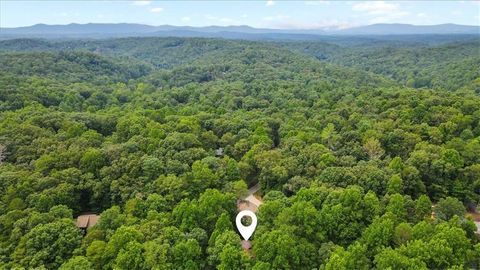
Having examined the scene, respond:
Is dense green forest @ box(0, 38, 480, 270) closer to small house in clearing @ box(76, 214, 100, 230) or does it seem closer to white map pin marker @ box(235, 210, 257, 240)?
white map pin marker @ box(235, 210, 257, 240)

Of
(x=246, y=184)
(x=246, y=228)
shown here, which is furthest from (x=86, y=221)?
(x=246, y=184)

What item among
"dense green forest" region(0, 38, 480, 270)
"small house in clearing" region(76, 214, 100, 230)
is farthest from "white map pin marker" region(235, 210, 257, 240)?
"small house in clearing" region(76, 214, 100, 230)

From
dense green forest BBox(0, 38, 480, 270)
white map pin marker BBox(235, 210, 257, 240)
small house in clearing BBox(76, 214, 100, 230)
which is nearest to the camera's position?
dense green forest BBox(0, 38, 480, 270)

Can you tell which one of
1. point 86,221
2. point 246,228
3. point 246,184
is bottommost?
point 86,221

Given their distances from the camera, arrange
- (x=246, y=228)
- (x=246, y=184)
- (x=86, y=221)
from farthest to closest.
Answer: (x=246, y=184) → (x=86, y=221) → (x=246, y=228)

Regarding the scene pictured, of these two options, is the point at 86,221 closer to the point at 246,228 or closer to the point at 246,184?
the point at 246,228

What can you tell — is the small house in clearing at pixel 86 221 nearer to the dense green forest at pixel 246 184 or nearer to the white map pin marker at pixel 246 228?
the dense green forest at pixel 246 184

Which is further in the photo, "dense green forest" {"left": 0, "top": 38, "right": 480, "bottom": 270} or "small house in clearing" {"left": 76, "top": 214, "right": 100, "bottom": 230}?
"small house in clearing" {"left": 76, "top": 214, "right": 100, "bottom": 230}

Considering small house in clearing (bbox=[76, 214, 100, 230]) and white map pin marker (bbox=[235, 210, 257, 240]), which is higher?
white map pin marker (bbox=[235, 210, 257, 240])

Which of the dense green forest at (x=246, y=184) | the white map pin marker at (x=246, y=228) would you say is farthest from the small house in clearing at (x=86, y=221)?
the white map pin marker at (x=246, y=228)
